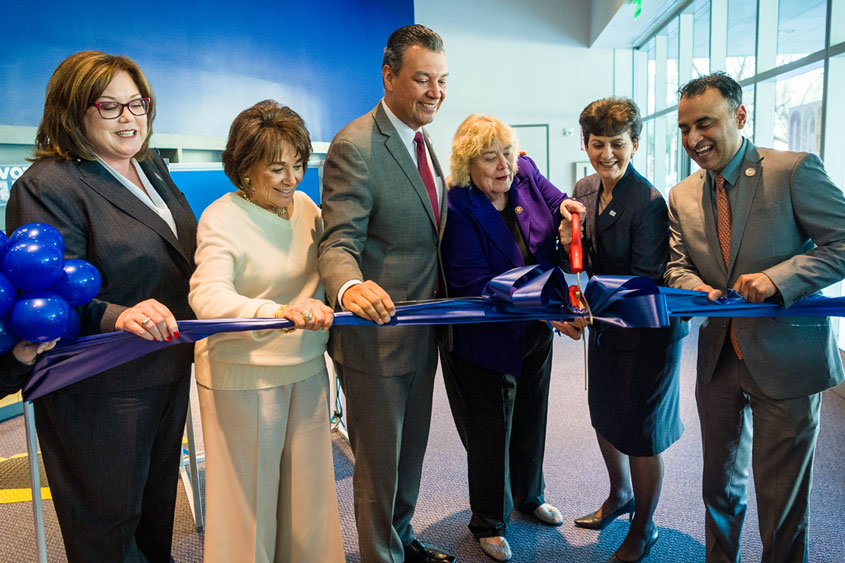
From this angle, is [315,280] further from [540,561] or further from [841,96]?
[841,96]

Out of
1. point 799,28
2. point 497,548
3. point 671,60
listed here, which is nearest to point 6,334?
point 497,548

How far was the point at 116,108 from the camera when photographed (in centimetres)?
188

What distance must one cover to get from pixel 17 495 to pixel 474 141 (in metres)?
3.29

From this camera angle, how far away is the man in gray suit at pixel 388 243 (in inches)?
85.7

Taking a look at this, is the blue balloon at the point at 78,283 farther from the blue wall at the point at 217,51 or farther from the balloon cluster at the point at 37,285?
the blue wall at the point at 217,51

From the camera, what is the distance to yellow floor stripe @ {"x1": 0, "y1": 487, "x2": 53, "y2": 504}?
3406 mm

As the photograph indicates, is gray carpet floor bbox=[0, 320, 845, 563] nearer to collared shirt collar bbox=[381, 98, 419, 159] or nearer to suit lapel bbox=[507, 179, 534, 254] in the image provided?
suit lapel bbox=[507, 179, 534, 254]

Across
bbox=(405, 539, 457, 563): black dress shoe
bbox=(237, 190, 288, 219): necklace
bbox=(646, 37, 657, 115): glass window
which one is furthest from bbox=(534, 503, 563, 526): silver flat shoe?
bbox=(646, 37, 657, 115): glass window

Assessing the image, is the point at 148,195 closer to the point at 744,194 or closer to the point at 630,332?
the point at 630,332

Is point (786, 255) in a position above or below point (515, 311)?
above

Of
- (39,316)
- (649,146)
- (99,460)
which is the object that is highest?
(649,146)

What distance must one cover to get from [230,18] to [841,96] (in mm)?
5706

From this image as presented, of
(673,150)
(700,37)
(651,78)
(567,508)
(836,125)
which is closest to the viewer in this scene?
(567,508)

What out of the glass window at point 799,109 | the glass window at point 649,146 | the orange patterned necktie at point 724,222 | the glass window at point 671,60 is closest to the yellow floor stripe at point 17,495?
the orange patterned necktie at point 724,222
